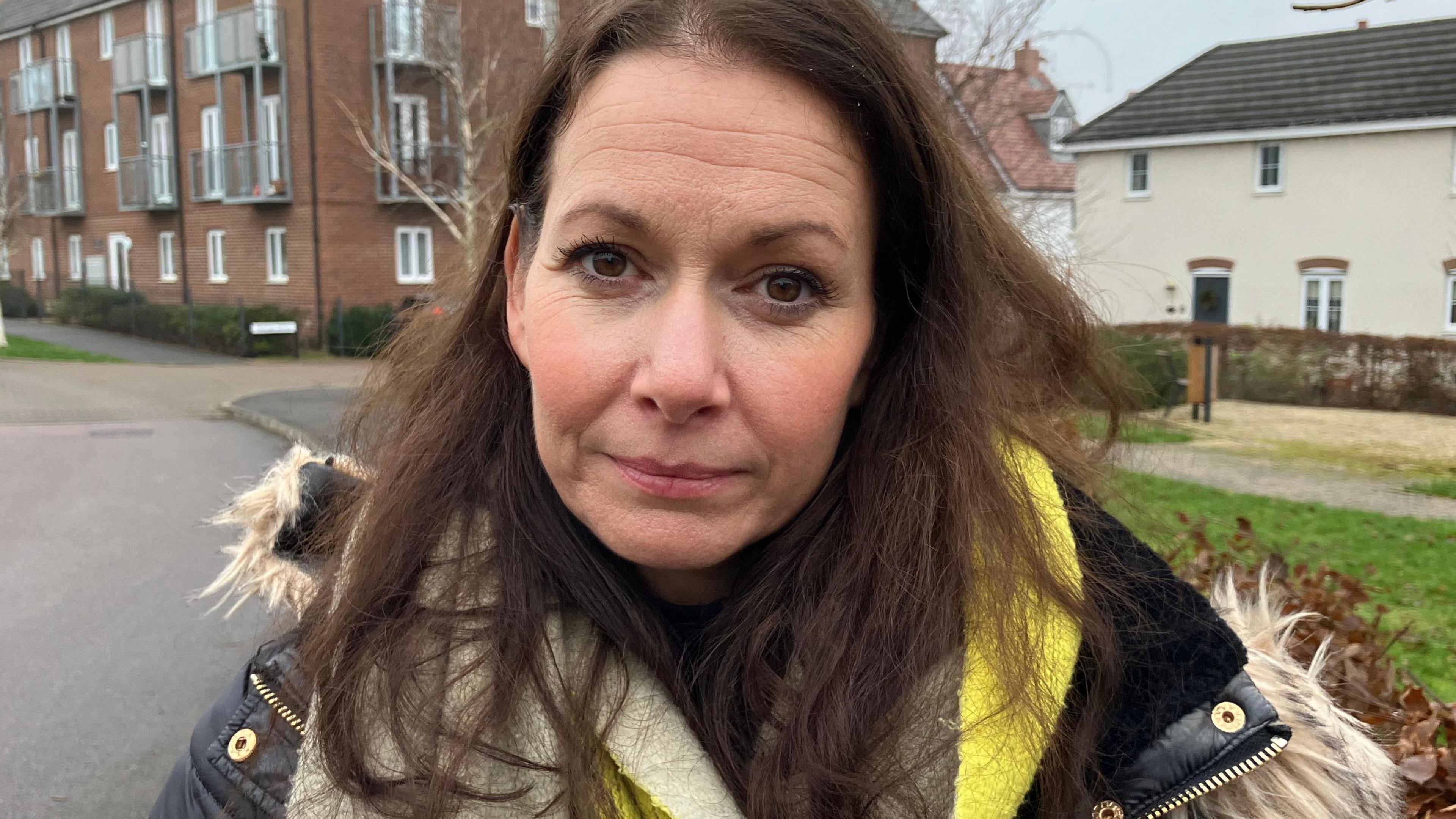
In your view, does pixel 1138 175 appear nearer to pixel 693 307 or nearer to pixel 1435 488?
pixel 1435 488

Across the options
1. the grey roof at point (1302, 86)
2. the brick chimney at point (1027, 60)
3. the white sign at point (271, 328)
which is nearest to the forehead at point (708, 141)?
the brick chimney at point (1027, 60)

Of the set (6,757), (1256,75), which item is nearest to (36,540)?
(6,757)

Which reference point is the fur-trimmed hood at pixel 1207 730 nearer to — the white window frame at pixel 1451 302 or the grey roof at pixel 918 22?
the grey roof at pixel 918 22

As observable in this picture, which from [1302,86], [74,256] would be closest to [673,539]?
[1302,86]

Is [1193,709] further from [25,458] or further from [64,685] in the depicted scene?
[25,458]

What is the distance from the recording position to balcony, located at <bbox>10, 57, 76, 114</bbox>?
1484 inches

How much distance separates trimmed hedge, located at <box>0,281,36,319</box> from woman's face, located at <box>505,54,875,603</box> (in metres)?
43.0

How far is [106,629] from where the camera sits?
6273 mm

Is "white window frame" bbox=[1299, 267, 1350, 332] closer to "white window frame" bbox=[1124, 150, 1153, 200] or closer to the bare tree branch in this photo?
"white window frame" bbox=[1124, 150, 1153, 200]

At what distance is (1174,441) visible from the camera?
13.9m

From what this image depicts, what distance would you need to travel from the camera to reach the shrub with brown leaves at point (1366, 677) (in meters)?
1.99

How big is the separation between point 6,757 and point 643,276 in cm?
439

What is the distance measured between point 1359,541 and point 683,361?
763cm

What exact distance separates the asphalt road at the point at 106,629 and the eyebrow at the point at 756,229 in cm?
107
